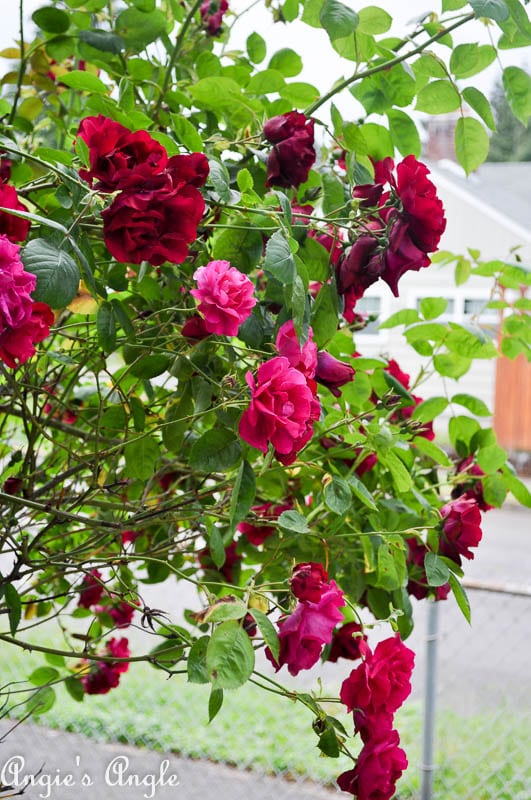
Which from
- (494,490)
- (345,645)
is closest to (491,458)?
Result: (494,490)

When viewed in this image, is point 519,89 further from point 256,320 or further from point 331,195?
point 256,320

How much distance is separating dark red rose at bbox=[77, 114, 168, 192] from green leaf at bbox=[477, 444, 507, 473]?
22.0 inches

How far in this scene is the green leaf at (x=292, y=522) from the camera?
2.15 ft

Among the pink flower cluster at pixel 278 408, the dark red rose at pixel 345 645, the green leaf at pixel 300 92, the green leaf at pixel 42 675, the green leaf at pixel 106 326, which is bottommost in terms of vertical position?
the green leaf at pixel 42 675

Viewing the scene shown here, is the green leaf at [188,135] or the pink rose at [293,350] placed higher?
the green leaf at [188,135]

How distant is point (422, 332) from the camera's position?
1.02m

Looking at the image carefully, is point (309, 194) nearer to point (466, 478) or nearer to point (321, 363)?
point (321, 363)

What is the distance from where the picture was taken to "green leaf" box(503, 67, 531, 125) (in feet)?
2.58

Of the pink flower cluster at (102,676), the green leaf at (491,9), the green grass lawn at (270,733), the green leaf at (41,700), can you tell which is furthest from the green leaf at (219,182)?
the green grass lawn at (270,733)

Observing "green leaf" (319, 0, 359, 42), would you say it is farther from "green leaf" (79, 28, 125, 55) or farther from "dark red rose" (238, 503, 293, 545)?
"dark red rose" (238, 503, 293, 545)

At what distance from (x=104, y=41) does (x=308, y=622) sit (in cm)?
60

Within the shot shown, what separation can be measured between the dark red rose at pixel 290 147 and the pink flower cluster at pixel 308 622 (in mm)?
322

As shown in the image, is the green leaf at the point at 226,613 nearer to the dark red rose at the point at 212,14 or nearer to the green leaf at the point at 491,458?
the green leaf at the point at 491,458

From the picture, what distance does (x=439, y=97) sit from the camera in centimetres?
79
